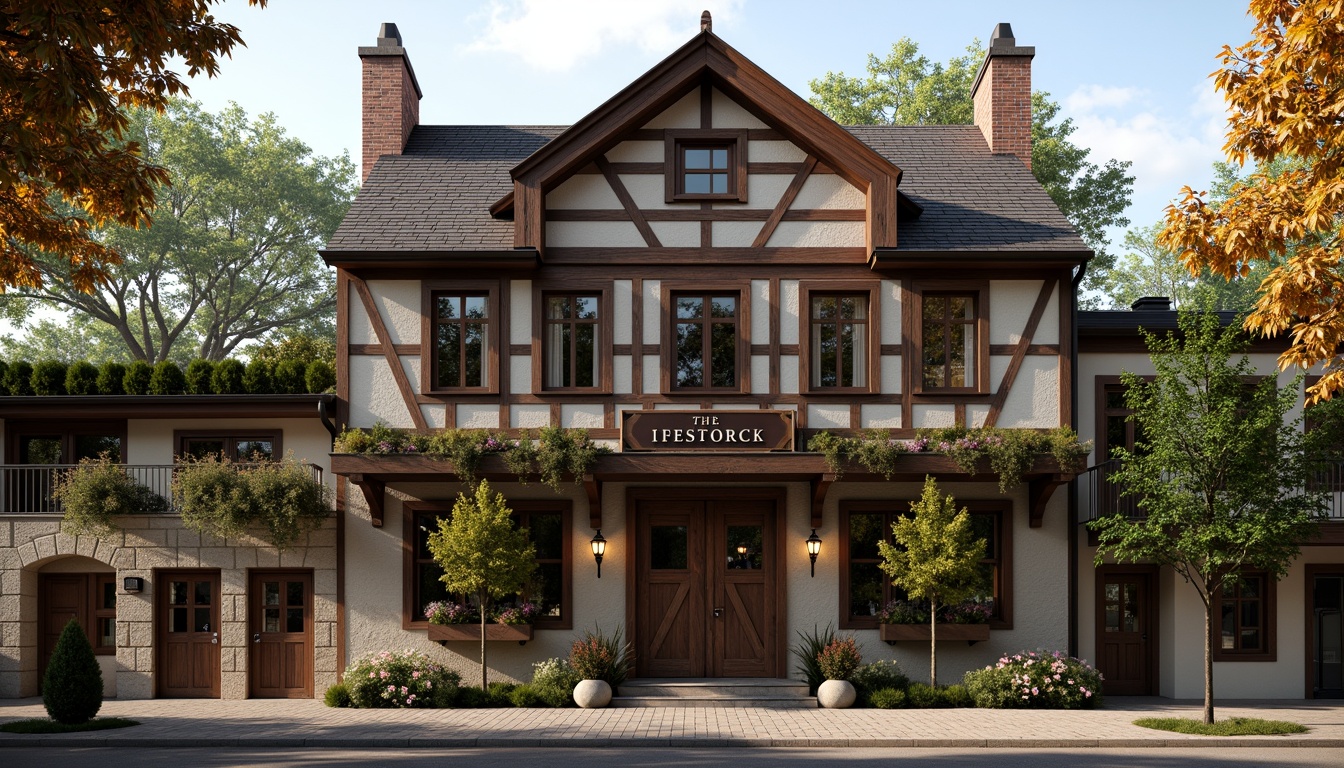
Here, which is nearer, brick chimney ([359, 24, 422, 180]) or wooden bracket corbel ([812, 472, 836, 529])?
wooden bracket corbel ([812, 472, 836, 529])

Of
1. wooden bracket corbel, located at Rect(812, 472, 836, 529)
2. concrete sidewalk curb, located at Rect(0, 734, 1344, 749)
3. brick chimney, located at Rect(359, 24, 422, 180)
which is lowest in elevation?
concrete sidewalk curb, located at Rect(0, 734, 1344, 749)

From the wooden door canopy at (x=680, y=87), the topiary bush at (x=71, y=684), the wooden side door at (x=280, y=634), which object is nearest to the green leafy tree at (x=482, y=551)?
the wooden side door at (x=280, y=634)

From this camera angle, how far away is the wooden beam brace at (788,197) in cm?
1853

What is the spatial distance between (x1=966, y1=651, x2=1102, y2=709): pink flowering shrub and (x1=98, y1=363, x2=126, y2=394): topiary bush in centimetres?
1524

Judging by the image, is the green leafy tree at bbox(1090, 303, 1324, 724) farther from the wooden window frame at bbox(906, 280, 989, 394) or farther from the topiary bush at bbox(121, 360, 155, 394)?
the topiary bush at bbox(121, 360, 155, 394)

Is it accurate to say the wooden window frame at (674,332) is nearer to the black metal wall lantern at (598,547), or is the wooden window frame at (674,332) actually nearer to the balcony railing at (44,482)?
the black metal wall lantern at (598,547)

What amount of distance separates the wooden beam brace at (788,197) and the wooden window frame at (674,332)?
89cm

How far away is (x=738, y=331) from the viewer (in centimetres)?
1841

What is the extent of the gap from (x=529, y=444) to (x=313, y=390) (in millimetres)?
5178

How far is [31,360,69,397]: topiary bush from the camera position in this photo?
19.9m

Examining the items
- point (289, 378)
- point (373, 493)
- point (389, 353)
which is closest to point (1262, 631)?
point (373, 493)

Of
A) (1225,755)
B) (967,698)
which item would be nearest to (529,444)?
(967,698)

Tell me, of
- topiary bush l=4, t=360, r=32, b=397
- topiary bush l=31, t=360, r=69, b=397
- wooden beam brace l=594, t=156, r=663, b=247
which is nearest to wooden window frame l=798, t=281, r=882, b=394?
wooden beam brace l=594, t=156, r=663, b=247

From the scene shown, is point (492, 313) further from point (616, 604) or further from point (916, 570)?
point (916, 570)
